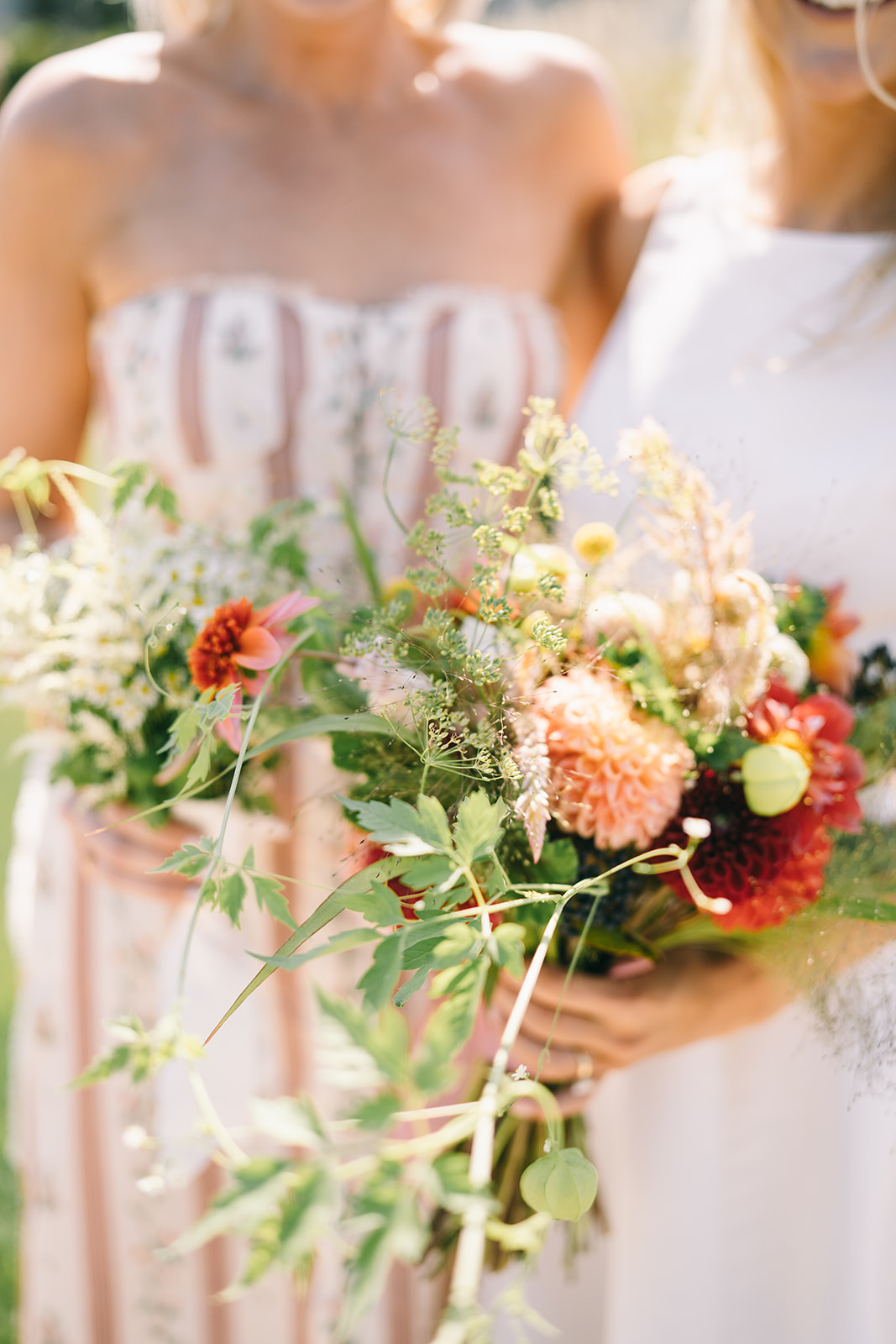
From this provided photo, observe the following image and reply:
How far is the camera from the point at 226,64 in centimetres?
126

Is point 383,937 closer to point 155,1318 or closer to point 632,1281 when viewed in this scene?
point 632,1281

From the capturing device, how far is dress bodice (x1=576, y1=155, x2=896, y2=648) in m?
1.00

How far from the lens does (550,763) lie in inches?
22.3

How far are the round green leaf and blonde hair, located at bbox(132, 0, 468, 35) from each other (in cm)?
141

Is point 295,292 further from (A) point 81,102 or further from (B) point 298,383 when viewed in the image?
(A) point 81,102

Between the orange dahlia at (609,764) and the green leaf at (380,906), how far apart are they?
0.18 m

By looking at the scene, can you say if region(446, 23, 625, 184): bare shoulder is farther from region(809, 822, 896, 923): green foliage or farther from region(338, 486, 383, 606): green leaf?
region(809, 822, 896, 923): green foliage

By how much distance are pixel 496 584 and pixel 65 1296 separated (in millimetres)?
1316

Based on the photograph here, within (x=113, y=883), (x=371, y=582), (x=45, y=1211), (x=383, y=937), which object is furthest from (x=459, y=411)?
(x=45, y=1211)

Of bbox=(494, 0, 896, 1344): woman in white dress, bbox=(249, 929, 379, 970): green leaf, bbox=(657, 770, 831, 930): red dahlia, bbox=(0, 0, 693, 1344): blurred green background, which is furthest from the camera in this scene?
bbox=(0, 0, 693, 1344): blurred green background

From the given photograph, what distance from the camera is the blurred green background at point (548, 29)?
220 centimetres

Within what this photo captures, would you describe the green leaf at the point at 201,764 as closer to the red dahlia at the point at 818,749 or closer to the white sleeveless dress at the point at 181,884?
the red dahlia at the point at 818,749

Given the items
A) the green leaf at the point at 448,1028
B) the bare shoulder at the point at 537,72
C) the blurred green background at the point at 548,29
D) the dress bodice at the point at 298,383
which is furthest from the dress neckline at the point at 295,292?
the blurred green background at the point at 548,29

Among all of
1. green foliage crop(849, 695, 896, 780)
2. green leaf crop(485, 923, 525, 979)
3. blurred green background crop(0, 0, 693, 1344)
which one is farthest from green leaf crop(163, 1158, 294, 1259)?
blurred green background crop(0, 0, 693, 1344)
